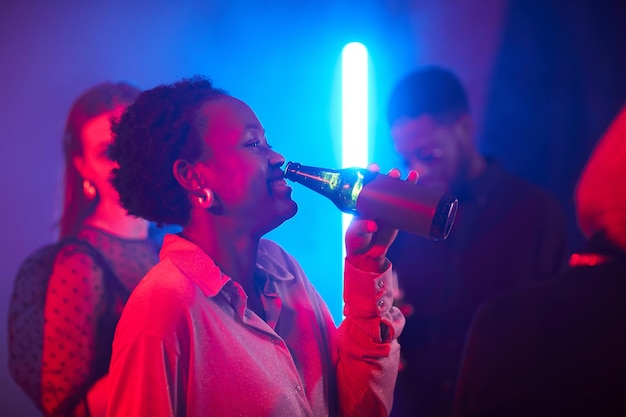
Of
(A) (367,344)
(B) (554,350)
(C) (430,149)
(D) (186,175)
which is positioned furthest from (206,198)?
(C) (430,149)

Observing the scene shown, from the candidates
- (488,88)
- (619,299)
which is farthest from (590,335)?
(488,88)

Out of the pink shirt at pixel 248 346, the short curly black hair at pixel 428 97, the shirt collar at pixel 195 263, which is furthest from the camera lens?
the short curly black hair at pixel 428 97

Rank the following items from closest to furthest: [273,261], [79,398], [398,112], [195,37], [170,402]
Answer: [170,402]
[273,261]
[79,398]
[195,37]
[398,112]

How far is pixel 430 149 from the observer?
1761mm

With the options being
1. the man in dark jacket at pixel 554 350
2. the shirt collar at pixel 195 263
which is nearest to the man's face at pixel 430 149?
the man in dark jacket at pixel 554 350

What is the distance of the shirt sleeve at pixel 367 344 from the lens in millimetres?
1012

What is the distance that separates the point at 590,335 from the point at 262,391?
832mm

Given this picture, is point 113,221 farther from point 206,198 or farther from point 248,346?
point 248,346

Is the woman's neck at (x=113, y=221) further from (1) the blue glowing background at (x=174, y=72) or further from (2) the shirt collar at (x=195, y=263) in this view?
(2) the shirt collar at (x=195, y=263)

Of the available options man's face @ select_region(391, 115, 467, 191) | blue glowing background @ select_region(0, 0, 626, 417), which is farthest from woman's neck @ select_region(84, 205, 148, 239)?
man's face @ select_region(391, 115, 467, 191)

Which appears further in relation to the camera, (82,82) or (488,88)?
(488,88)

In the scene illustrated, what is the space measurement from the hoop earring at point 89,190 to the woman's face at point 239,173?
52cm

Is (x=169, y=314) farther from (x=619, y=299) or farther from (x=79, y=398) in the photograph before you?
(x=619, y=299)

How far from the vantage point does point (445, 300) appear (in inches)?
69.3
